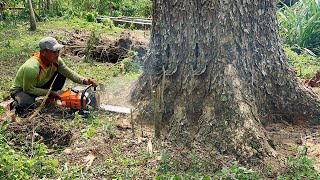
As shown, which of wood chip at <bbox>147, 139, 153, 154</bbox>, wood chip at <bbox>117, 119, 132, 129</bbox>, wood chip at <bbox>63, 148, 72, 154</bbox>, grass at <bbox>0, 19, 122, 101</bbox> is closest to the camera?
wood chip at <bbox>147, 139, 153, 154</bbox>

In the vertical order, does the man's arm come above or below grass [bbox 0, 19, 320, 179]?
above

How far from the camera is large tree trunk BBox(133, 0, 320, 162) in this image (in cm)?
421

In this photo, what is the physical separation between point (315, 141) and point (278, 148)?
0.44 meters

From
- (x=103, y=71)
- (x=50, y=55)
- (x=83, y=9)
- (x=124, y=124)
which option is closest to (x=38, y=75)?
(x=50, y=55)

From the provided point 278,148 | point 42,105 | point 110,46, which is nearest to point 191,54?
point 278,148

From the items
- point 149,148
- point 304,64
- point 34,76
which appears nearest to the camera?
point 149,148

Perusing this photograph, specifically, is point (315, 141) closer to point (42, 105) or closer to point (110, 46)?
point (42, 105)

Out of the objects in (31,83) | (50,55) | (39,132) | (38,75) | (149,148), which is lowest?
(39,132)

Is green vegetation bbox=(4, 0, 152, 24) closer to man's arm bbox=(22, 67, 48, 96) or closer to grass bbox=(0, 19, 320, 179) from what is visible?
man's arm bbox=(22, 67, 48, 96)

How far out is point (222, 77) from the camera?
4.38 metres

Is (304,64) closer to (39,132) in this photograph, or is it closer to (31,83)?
(31,83)

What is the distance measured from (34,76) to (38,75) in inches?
2.3

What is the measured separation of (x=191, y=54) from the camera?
15.1ft

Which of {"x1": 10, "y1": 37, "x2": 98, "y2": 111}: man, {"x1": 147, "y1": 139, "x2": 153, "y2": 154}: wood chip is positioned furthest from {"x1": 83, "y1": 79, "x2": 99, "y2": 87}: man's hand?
{"x1": 147, "y1": 139, "x2": 153, "y2": 154}: wood chip
